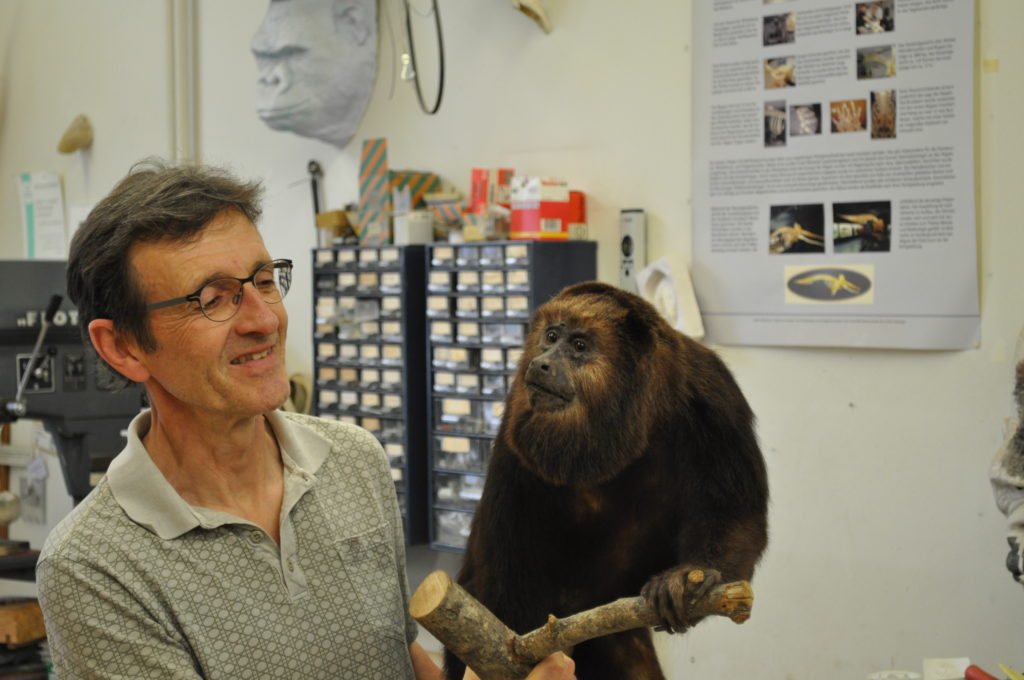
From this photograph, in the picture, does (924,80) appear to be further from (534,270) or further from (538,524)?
(538,524)

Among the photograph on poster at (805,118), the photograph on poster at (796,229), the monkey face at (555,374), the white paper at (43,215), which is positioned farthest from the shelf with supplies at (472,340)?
the white paper at (43,215)

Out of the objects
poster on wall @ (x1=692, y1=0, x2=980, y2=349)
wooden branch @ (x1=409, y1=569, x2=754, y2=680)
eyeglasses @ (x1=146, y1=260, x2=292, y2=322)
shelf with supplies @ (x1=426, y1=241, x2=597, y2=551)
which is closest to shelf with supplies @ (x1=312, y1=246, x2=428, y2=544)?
shelf with supplies @ (x1=426, y1=241, x2=597, y2=551)

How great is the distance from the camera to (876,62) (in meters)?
2.46

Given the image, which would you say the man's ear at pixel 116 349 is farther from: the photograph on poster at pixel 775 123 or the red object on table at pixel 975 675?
the photograph on poster at pixel 775 123

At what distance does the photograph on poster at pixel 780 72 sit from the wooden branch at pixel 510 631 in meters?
1.82

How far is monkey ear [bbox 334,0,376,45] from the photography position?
3326mm

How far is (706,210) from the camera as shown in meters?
2.72

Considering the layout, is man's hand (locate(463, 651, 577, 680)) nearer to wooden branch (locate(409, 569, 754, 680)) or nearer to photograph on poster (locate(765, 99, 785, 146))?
wooden branch (locate(409, 569, 754, 680))

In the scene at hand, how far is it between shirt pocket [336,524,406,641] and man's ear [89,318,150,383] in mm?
337

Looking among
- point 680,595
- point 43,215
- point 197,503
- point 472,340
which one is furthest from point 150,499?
point 43,215

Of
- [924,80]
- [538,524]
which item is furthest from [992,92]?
[538,524]

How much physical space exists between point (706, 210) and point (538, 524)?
1.59 m

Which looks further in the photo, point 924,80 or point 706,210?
point 706,210

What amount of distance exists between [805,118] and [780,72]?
5.4 inches
